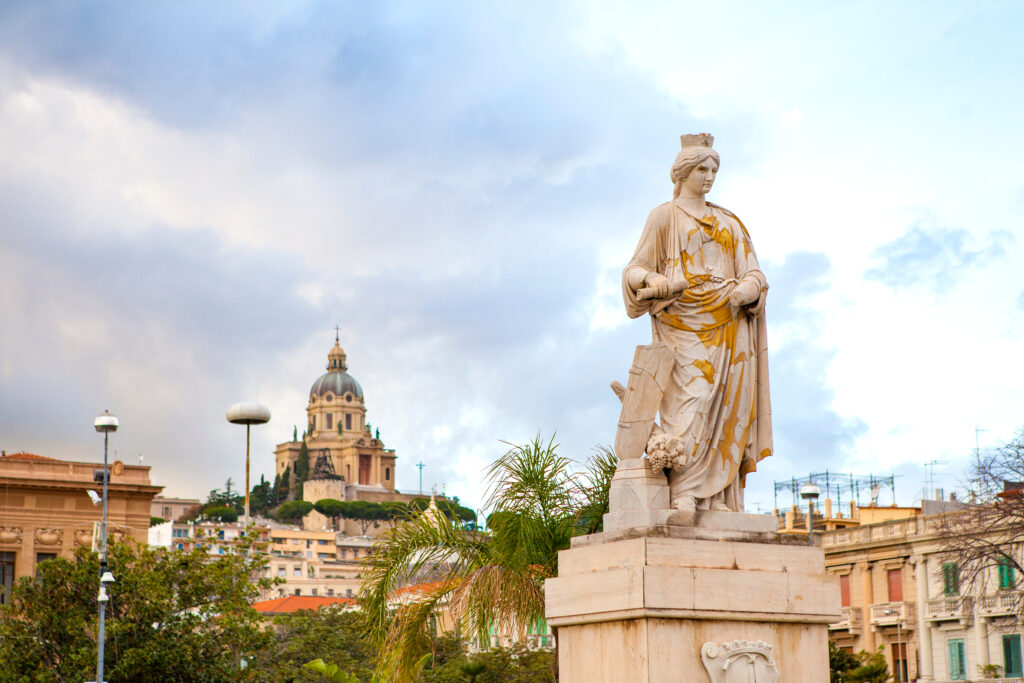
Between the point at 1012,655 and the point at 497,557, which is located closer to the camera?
the point at 497,557

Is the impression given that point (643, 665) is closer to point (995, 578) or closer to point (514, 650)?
point (514, 650)

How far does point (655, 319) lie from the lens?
9438mm

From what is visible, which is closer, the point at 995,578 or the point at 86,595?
the point at 86,595

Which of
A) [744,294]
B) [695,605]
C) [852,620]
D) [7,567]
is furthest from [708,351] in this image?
[7,567]

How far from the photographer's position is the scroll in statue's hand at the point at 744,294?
9359 millimetres

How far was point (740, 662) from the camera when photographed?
866 centimetres

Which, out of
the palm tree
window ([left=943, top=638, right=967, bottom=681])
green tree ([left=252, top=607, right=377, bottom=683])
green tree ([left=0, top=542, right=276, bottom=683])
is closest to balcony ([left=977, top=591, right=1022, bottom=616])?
window ([left=943, top=638, right=967, bottom=681])

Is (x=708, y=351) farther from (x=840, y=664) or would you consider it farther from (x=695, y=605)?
(x=840, y=664)

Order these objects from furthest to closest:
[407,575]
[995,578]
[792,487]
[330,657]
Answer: [792,487] < [995,578] < [330,657] < [407,575]

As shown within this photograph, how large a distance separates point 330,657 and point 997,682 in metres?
24.0

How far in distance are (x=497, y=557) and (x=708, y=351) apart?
18.5 feet

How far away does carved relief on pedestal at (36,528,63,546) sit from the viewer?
8006 cm

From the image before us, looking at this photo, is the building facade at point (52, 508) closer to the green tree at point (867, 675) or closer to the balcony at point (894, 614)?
the balcony at point (894, 614)

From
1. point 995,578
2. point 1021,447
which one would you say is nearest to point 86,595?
point 1021,447
